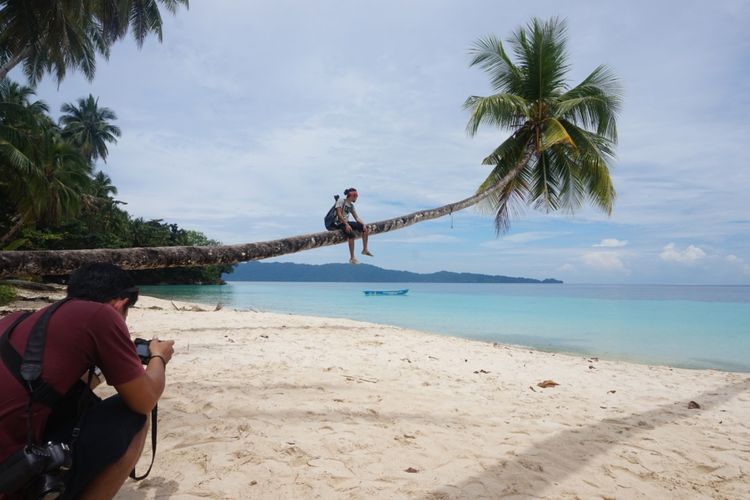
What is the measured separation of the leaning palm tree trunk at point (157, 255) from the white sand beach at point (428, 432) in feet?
4.34

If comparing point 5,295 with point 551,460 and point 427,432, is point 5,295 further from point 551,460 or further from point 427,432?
point 551,460

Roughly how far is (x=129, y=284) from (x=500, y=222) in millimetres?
12946

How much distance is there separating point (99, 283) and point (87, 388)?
17.8 inches

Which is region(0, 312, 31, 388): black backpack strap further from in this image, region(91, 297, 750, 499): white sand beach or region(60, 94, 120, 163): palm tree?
region(60, 94, 120, 163): palm tree

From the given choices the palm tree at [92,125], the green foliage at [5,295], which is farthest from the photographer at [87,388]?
the palm tree at [92,125]

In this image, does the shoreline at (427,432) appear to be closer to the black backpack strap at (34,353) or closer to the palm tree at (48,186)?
the black backpack strap at (34,353)

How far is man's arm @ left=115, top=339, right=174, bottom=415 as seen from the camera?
1878mm

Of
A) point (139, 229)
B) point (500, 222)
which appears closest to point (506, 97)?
point (500, 222)

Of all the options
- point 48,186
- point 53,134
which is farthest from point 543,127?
point 53,134

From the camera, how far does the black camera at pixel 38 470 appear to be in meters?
1.56

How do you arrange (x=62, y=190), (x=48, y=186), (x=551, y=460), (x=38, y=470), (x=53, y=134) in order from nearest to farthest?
(x=38, y=470), (x=551, y=460), (x=48, y=186), (x=62, y=190), (x=53, y=134)

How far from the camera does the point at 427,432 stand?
3.55 metres

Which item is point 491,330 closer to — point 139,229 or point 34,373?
point 34,373

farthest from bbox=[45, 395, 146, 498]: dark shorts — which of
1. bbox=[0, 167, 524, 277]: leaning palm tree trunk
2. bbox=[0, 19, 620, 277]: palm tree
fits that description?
bbox=[0, 19, 620, 277]: palm tree
